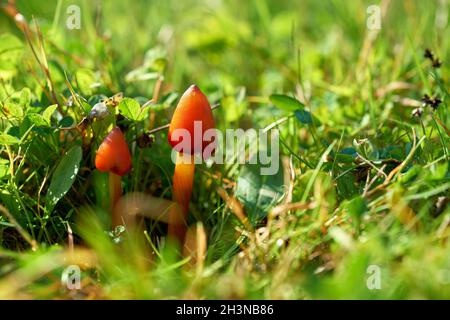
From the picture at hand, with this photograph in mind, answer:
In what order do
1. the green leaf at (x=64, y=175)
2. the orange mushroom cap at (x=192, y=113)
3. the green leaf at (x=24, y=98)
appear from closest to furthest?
the orange mushroom cap at (x=192, y=113), the green leaf at (x=64, y=175), the green leaf at (x=24, y=98)

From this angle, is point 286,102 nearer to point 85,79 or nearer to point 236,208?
point 236,208

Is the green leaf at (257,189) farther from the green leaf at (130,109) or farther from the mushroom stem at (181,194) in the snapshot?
the green leaf at (130,109)

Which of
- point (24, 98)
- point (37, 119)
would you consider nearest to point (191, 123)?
point (37, 119)

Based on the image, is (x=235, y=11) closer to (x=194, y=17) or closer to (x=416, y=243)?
(x=194, y=17)

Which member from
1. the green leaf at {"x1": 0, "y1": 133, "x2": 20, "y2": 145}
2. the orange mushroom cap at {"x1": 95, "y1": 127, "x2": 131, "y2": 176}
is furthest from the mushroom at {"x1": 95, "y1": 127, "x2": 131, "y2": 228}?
the green leaf at {"x1": 0, "y1": 133, "x2": 20, "y2": 145}

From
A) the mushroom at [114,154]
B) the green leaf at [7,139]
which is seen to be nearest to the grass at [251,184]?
the green leaf at [7,139]
